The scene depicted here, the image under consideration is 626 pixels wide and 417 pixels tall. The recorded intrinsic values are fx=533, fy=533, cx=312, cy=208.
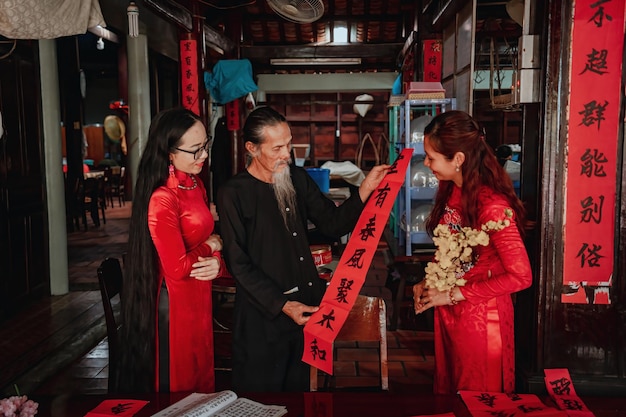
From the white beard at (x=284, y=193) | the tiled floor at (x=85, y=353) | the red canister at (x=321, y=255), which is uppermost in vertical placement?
the white beard at (x=284, y=193)

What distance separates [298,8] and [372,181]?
7.31ft

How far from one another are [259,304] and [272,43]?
9596mm

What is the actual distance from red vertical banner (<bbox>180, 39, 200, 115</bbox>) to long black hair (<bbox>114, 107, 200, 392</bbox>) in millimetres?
4314

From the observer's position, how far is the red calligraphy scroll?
1.93 m

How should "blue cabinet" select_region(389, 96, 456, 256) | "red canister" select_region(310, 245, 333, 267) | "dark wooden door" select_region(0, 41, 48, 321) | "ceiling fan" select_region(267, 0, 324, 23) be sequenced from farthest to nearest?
"blue cabinet" select_region(389, 96, 456, 256) < "dark wooden door" select_region(0, 41, 48, 321) < "ceiling fan" select_region(267, 0, 324, 23) < "red canister" select_region(310, 245, 333, 267)

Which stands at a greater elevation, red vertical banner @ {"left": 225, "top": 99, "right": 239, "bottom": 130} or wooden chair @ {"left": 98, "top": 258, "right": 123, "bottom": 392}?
red vertical banner @ {"left": 225, "top": 99, "right": 239, "bottom": 130}

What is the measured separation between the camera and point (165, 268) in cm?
228

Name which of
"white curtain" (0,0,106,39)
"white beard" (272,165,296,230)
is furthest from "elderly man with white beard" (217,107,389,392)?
"white curtain" (0,0,106,39)

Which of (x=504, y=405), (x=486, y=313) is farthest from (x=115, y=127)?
(x=504, y=405)

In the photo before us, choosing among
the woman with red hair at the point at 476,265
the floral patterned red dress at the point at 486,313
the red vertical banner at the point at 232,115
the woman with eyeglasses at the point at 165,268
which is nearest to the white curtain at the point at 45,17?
the woman with eyeglasses at the point at 165,268

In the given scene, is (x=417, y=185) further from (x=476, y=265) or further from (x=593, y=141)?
(x=476, y=265)

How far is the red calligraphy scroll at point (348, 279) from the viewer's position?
76.0 inches

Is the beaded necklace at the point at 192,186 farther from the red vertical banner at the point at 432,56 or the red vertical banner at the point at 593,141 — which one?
the red vertical banner at the point at 432,56

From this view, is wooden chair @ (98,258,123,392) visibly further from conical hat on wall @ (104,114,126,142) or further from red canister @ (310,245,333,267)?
conical hat on wall @ (104,114,126,142)
